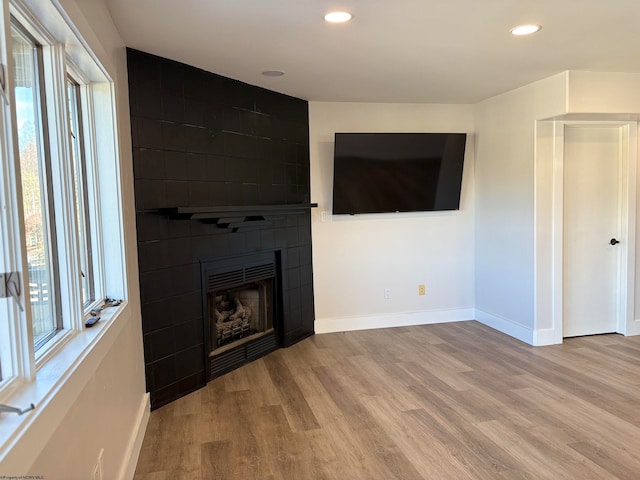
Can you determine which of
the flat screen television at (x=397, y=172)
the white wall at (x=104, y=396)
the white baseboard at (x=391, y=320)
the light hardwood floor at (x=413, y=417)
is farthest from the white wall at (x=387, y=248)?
the white wall at (x=104, y=396)

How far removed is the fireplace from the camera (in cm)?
371

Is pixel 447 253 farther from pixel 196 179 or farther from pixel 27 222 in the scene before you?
pixel 27 222

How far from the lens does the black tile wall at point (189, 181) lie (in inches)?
121

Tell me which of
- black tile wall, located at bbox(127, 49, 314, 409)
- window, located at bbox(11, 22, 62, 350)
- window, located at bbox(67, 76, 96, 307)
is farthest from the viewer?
black tile wall, located at bbox(127, 49, 314, 409)

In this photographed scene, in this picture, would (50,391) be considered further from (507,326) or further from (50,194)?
(507,326)

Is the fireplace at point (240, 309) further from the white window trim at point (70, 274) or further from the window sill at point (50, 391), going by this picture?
the window sill at point (50, 391)

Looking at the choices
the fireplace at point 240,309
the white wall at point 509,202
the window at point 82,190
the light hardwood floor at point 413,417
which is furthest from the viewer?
the white wall at point 509,202

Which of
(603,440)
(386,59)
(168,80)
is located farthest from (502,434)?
(168,80)

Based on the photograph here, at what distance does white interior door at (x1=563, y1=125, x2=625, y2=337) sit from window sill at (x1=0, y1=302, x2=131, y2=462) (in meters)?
4.08

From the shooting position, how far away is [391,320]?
5125 mm

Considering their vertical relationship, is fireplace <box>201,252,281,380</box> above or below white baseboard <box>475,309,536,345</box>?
above

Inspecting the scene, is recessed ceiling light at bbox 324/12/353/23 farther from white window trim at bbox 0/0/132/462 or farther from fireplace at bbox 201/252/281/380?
fireplace at bbox 201/252/281/380

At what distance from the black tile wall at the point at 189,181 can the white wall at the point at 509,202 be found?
80.1 inches

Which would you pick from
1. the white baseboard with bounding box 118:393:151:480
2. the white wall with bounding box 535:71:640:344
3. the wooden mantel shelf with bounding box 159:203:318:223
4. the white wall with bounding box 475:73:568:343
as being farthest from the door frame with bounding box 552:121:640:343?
the white baseboard with bounding box 118:393:151:480
